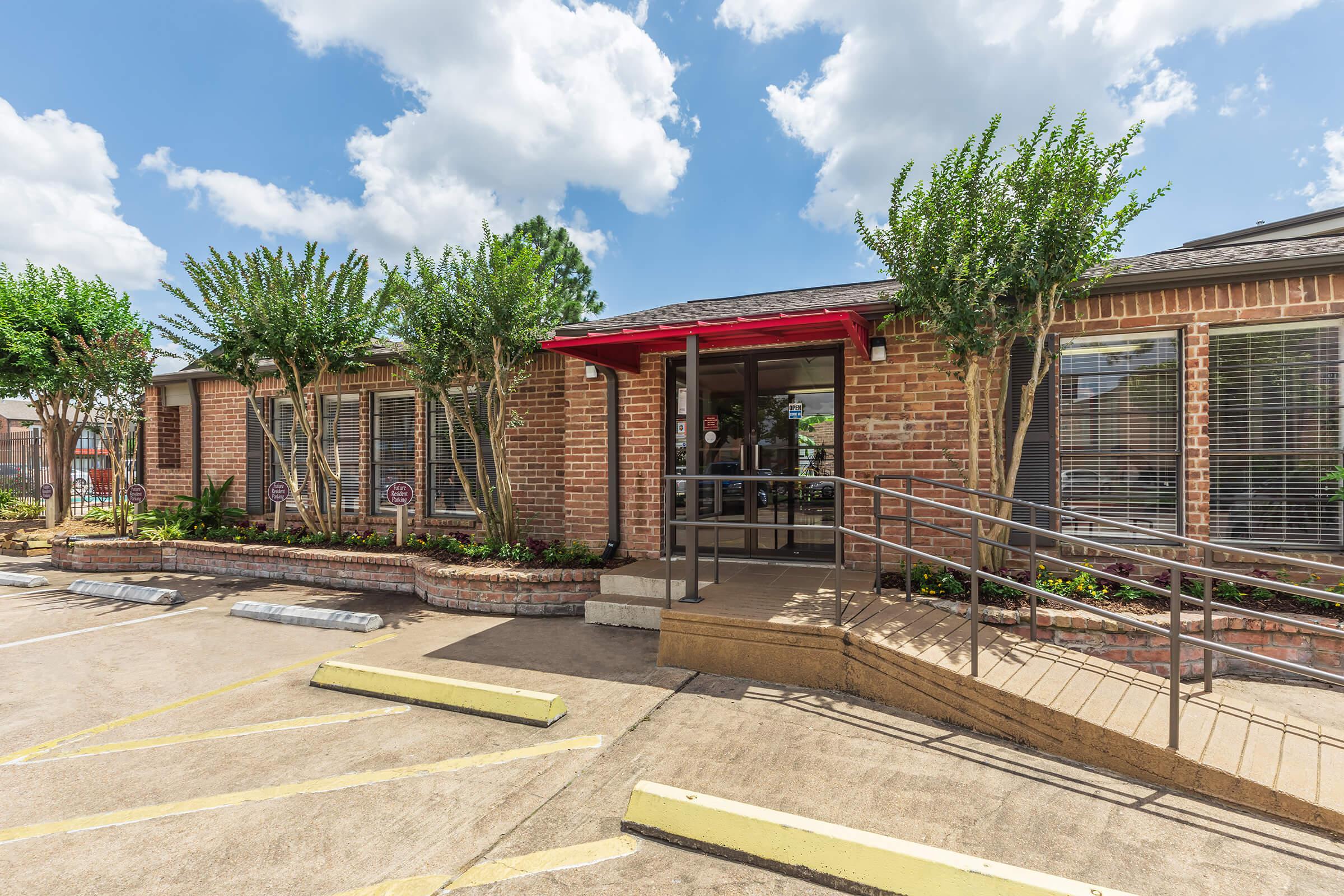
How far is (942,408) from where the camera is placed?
5875mm

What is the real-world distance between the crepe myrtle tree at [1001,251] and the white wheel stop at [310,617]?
5.43 meters

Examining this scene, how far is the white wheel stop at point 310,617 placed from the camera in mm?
5738

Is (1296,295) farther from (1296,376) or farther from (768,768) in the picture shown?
(768,768)

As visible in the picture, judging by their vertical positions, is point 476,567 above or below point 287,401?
below

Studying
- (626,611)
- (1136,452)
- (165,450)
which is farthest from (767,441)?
(165,450)

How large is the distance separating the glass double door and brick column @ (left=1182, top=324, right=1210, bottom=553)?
2941mm

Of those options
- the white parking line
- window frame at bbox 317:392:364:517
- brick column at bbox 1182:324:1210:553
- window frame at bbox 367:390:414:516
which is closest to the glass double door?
brick column at bbox 1182:324:1210:553

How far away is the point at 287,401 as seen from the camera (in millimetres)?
9648

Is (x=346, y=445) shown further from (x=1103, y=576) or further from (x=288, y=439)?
(x=1103, y=576)

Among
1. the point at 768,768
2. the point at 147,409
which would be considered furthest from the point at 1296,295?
the point at 147,409

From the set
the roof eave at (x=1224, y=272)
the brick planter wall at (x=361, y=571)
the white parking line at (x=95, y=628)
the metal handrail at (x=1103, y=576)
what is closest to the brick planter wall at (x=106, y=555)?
the brick planter wall at (x=361, y=571)

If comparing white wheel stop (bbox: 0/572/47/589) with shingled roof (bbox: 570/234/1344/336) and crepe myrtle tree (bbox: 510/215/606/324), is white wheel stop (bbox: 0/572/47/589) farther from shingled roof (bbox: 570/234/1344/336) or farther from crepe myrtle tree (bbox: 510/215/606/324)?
crepe myrtle tree (bbox: 510/215/606/324)

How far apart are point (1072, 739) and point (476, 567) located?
5.35 metres

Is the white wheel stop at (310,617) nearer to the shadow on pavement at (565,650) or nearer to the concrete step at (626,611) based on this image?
the shadow on pavement at (565,650)
